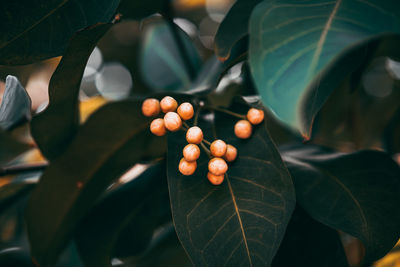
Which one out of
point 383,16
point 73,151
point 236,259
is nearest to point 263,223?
point 236,259

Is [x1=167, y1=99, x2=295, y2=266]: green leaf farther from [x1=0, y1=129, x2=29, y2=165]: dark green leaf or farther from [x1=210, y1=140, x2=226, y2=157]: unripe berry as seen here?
[x1=0, y1=129, x2=29, y2=165]: dark green leaf

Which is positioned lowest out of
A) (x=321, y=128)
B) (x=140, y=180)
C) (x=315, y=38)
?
(x=321, y=128)

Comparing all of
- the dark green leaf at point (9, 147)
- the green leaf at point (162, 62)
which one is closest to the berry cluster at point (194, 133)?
the green leaf at point (162, 62)

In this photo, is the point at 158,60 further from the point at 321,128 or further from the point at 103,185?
the point at 321,128

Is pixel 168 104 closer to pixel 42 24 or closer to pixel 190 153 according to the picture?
pixel 190 153

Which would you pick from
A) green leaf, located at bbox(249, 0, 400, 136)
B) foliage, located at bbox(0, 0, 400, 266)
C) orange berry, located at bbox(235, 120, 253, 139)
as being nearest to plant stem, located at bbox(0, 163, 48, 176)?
foliage, located at bbox(0, 0, 400, 266)
